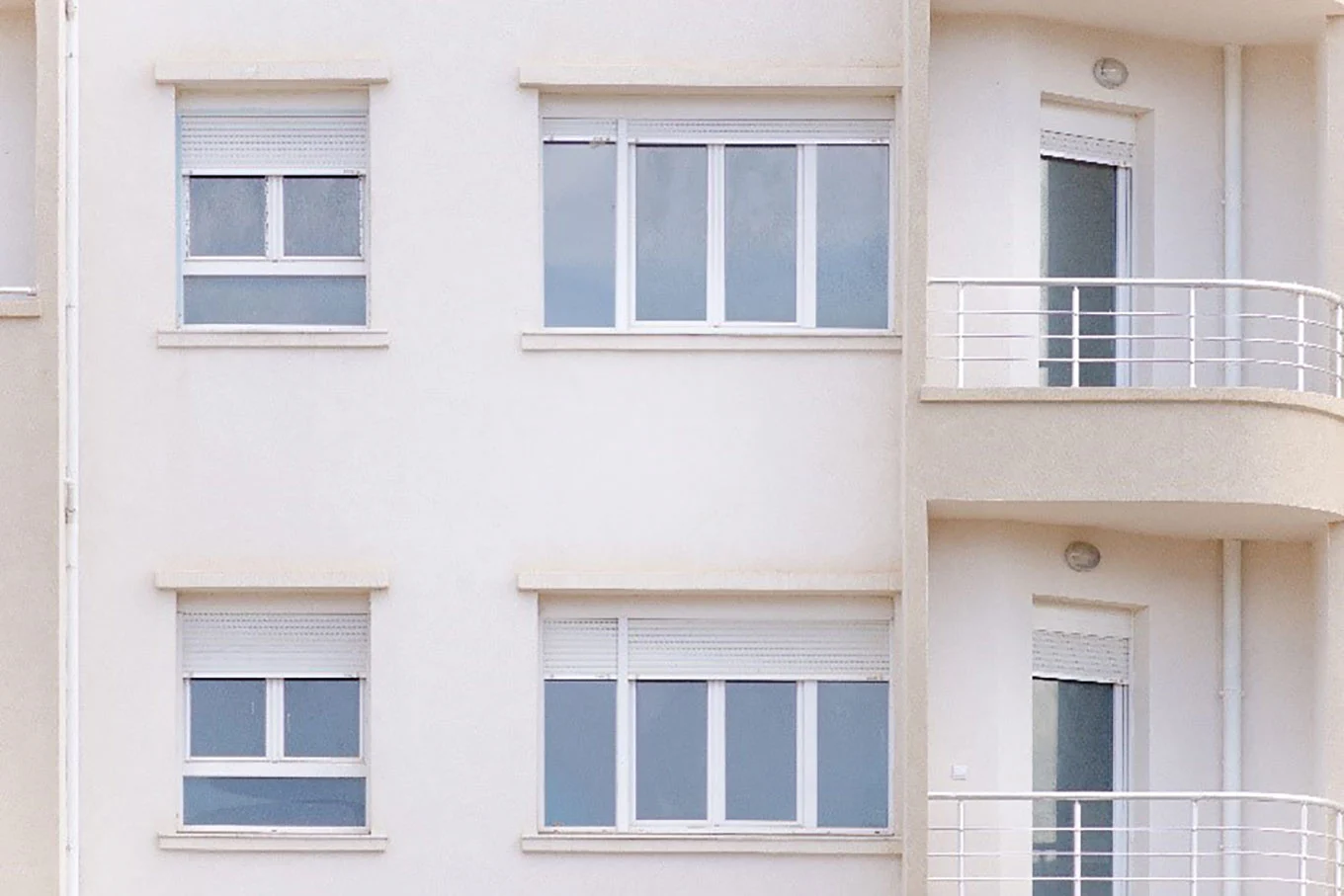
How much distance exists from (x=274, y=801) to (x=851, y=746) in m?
3.19

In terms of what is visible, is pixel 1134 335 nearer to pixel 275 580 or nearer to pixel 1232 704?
pixel 1232 704

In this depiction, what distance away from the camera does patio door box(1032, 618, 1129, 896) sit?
20.9m

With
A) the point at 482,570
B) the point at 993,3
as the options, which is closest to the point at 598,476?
the point at 482,570

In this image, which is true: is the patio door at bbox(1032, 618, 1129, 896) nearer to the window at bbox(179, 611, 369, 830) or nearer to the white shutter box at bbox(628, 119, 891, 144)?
the white shutter box at bbox(628, 119, 891, 144)

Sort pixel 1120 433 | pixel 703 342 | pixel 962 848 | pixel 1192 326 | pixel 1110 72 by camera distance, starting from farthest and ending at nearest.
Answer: pixel 1110 72 < pixel 1192 326 < pixel 703 342 < pixel 962 848 < pixel 1120 433

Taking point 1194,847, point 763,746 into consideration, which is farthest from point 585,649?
point 1194,847

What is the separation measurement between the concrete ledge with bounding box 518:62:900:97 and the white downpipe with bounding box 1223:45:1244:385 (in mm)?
2105

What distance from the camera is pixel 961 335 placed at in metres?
20.3

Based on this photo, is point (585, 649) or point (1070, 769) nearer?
point (585, 649)

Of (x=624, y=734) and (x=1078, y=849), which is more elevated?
(x=624, y=734)

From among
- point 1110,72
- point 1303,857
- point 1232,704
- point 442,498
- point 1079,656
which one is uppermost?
point 1110,72

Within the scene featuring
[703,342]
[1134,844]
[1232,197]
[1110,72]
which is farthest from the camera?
[1232,197]

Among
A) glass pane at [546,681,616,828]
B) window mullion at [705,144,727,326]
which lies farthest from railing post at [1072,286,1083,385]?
glass pane at [546,681,616,828]

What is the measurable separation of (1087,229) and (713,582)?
3.13 metres
